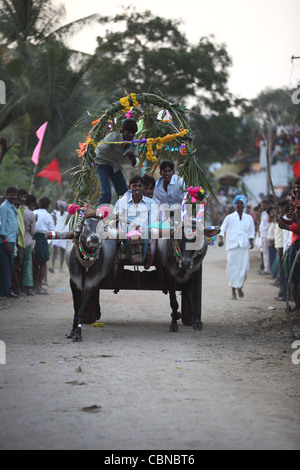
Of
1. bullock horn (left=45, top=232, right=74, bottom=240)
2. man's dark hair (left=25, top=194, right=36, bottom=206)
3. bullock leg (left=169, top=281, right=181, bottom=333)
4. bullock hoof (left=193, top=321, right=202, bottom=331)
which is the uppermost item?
man's dark hair (left=25, top=194, right=36, bottom=206)

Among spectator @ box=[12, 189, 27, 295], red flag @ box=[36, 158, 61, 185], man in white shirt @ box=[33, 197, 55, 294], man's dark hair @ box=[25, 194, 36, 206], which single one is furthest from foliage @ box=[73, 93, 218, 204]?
red flag @ box=[36, 158, 61, 185]

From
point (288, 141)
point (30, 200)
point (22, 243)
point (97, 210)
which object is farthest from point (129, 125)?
point (288, 141)

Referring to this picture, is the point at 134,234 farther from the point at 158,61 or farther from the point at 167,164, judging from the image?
the point at 158,61

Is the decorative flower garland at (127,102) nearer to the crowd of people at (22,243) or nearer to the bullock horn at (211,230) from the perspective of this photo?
the bullock horn at (211,230)

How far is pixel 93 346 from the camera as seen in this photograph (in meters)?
8.22

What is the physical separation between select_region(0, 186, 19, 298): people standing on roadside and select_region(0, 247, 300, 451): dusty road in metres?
1.90

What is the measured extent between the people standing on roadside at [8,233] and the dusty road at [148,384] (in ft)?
6.23

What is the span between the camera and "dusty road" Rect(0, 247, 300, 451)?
4.64m

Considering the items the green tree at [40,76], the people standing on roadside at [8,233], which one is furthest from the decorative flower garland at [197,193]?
the green tree at [40,76]

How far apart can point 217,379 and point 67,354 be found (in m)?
1.93

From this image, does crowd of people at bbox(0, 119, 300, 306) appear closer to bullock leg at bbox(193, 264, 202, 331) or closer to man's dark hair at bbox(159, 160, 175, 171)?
man's dark hair at bbox(159, 160, 175, 171)

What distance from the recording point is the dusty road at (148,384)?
4.64 m

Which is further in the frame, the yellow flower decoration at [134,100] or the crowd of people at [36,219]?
the yellow flower decoration at [134,100]
